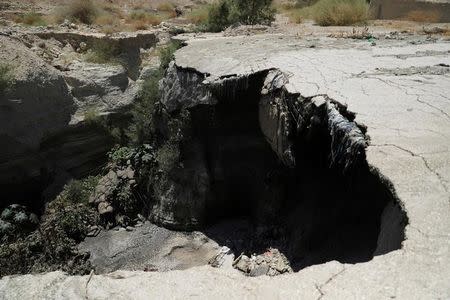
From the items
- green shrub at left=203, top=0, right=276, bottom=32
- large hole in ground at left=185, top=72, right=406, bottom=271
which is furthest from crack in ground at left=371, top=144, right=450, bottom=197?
green shrub at left=203, top=0, right=276, bottom=32

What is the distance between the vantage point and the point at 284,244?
6.61 m

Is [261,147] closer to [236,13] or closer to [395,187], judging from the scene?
[395,187]

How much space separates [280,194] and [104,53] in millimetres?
6066

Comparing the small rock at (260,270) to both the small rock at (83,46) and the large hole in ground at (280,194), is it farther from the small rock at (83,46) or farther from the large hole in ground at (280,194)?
the small rock at (83,46)

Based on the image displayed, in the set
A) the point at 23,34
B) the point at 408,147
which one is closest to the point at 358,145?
the point at 408,147

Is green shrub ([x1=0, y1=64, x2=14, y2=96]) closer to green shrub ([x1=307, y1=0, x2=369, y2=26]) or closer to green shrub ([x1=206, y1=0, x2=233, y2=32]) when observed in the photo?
green shrub ([x1=206, y1=0, x2=233, y2=32])

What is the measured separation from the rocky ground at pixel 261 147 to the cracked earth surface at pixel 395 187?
1cm

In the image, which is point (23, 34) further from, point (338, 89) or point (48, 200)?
point (338, 89)

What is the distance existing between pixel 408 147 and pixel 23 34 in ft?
30.0

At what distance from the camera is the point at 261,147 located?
7273 millimetres

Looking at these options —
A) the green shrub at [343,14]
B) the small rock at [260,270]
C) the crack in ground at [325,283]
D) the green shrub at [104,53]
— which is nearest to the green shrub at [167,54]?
the green shrub at [104,53]

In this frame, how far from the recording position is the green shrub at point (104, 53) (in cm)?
1018

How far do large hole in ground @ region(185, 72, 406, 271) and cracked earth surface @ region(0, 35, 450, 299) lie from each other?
0.61 metres

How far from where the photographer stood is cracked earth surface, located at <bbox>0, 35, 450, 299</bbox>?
2.53 metres
